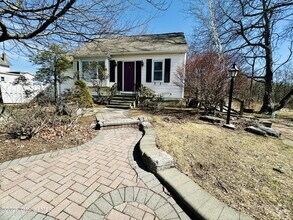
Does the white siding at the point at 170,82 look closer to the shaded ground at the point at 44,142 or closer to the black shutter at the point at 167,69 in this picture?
the black shutter at the point at 167,69

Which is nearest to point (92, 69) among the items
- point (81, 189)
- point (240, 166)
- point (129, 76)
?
point (129, 76)

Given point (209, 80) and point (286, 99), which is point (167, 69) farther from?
point (286, 99)

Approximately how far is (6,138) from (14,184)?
6.99 feet

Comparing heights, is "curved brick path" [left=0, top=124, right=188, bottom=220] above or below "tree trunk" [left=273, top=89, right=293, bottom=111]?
below

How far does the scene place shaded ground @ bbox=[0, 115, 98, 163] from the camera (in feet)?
10.0

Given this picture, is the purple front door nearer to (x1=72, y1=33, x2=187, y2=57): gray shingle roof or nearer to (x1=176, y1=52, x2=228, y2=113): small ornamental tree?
(x1=72, y1=33, x2=187, y2=57): gray shingle roof

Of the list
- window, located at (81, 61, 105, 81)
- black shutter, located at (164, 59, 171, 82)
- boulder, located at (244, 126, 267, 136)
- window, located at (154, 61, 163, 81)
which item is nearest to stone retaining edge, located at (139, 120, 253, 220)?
boulder, located at (244, 126, 267, 136)

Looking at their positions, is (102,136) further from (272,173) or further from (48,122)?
(272,173)

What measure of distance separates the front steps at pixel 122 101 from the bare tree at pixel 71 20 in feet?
18.8

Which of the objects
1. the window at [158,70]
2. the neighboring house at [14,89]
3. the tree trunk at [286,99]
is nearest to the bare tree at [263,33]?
the tree trunk at [286,99]

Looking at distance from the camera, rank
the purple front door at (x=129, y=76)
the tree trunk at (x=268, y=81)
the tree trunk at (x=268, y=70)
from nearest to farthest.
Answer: the tree trunk at (x=268, y=70) < the tree trunk at (x=268, y=81) < the purple front door at (x=129, y=76)

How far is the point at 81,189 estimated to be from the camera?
2098mm

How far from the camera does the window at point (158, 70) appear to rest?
10.2 metres

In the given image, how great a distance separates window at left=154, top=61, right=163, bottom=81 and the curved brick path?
784 centimetres
